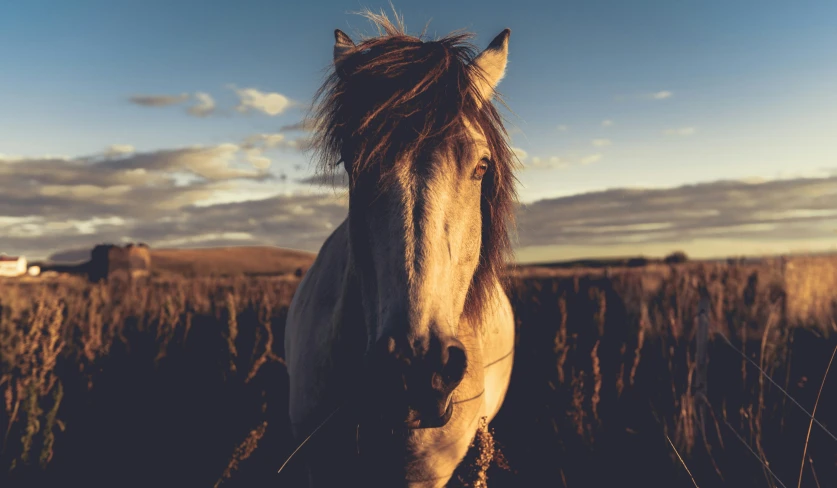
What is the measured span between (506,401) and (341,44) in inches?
182

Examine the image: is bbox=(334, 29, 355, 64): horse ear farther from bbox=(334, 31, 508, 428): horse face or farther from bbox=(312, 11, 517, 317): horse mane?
bbox=(334, 31, 508, 428): horse face

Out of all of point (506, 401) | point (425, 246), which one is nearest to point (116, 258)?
point (506, 401)

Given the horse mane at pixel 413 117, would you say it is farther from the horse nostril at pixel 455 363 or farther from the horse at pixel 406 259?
the horse nostril at pixel 455 363

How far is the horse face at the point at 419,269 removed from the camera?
1764mm

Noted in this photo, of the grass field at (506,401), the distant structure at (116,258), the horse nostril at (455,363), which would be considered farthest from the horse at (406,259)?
the distant structure at (116,258)

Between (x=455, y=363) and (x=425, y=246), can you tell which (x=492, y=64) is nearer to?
(x=425, y=246)

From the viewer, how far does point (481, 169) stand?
2281 mm

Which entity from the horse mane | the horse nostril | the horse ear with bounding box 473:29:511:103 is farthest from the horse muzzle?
the horse ear with bounding box 473:29:511:103

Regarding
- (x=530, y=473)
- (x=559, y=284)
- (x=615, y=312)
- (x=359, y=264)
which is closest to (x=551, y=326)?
(x=615, y=312)

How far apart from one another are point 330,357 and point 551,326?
4981mm

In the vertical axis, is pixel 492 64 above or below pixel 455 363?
above

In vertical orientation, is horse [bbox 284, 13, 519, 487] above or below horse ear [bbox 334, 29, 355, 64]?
below

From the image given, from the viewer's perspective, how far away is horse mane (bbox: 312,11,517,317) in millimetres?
2115

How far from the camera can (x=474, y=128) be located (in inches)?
90.0
